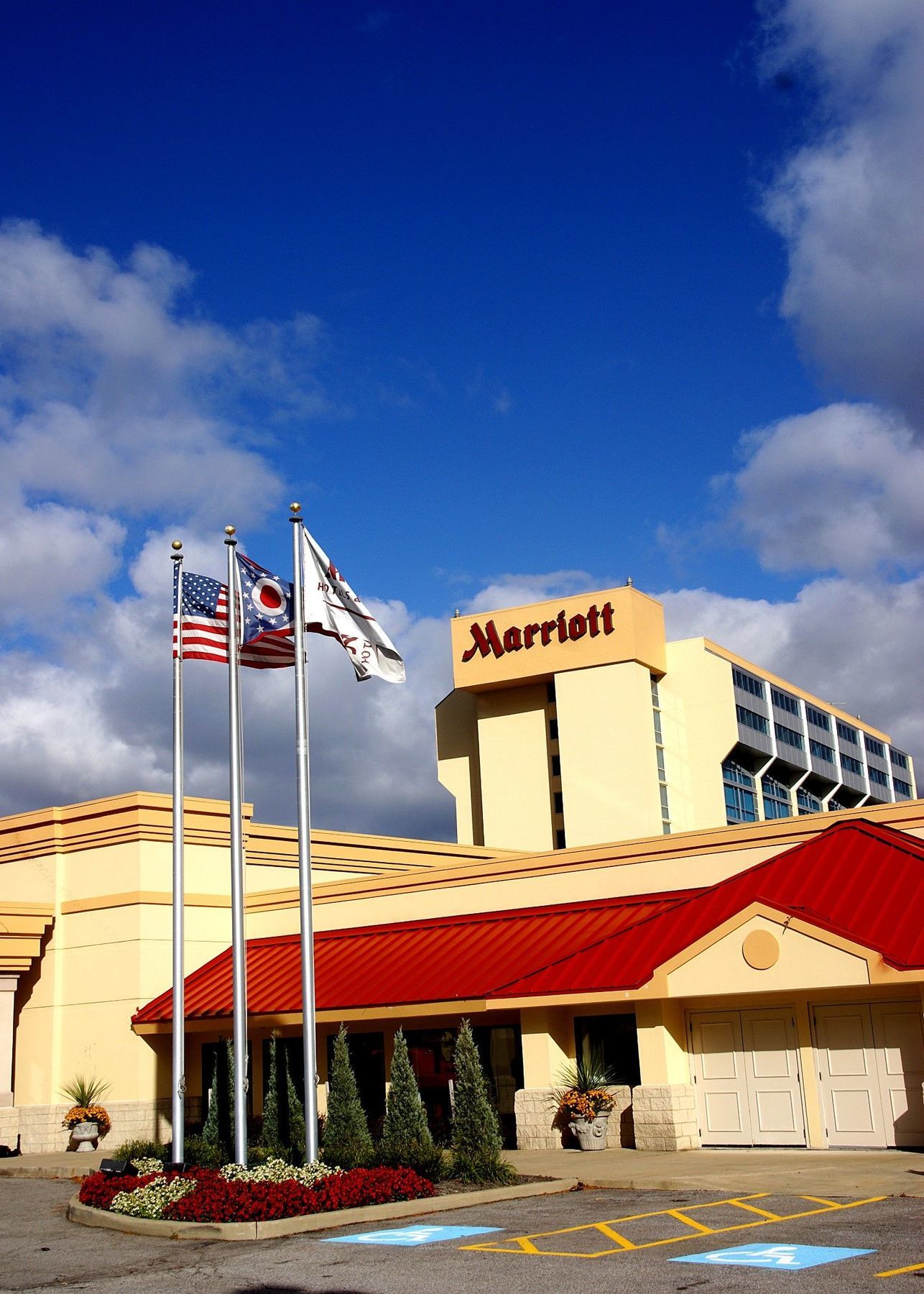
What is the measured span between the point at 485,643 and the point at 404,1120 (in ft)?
170

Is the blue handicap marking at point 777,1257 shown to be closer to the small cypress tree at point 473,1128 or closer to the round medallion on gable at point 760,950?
the small cypress tree at point 473,1128

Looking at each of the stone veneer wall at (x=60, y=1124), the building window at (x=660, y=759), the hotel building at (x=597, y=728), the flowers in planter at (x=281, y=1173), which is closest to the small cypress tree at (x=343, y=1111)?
the flowers in planter at (x=281, y=1173)

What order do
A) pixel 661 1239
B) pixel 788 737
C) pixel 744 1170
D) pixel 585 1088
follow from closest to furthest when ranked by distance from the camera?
pixel 661 1239, pixel 744 1170, pixel 585 1088, pixel 788 737

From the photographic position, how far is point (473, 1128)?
19.4 meters

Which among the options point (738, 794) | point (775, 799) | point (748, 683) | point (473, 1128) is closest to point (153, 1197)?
point (473, 1128)

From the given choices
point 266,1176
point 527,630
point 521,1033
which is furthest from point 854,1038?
point 527,630

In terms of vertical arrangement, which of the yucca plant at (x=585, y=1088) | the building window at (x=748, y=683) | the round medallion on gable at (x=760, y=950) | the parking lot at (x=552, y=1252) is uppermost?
the building window at (x=748, y=683)

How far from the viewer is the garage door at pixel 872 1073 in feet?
68.0

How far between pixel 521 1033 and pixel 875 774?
78309 mm

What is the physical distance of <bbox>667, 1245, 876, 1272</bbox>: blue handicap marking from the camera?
459 inches

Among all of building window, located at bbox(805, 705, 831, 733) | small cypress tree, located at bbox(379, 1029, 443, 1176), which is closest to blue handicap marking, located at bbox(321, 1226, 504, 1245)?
small cypress tree, located at bbox(379, 1029, 443, 1176)

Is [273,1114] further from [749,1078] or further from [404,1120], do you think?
[749,1078]

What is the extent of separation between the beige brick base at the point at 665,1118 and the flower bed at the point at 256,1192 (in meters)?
5.59

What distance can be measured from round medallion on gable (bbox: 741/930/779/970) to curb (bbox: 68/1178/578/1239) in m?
5.07
